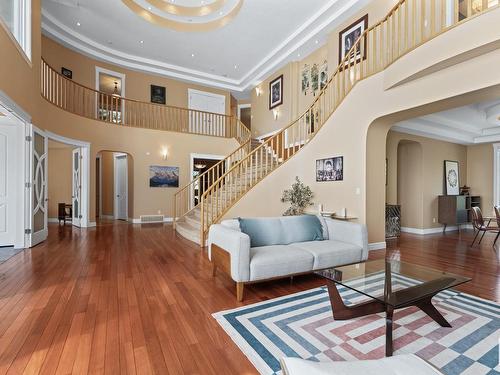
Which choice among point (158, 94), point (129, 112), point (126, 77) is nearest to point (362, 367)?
point (129, 112)

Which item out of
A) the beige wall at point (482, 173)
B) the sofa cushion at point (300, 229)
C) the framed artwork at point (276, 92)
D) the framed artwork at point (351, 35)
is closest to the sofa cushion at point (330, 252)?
the sofa cushion at point (300, 229)

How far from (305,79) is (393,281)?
25.1ft

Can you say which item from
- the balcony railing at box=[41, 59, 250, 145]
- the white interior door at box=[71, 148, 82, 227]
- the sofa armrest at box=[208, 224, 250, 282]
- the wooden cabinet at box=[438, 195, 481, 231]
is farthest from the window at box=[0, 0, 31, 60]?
the wooden cabinet at box=[438, 195, 481, 231]

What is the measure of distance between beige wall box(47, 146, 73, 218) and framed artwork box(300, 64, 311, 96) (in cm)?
838

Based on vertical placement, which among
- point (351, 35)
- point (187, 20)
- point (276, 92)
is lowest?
point (276, 92)

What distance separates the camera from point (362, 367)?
47.7 inches

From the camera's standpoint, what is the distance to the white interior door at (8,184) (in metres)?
4.91

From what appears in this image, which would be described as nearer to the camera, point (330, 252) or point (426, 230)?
point (330, 252)

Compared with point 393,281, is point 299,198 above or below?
above

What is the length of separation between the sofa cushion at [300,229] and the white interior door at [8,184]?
16.5 ft

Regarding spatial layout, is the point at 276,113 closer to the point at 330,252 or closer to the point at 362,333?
the point at 330,252

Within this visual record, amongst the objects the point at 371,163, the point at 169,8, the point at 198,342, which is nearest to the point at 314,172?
the point at 371,163

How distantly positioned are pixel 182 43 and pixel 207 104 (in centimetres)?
296

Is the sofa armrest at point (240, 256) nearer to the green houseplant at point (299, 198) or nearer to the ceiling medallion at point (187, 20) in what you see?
the green houseplant at point (299, 198)
